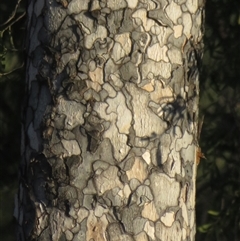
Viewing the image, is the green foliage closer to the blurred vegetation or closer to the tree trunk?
the blurred vegetation

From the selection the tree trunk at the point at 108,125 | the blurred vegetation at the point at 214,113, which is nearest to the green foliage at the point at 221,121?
the blurred vegetation at the point at 214,113

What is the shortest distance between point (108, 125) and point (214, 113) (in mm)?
1912

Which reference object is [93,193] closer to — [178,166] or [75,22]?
[178,166]

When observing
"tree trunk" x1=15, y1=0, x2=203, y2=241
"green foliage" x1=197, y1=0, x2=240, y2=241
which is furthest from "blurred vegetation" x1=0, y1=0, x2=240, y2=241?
"tree trunk" x1=15, y1=0, x2=203, y2=241

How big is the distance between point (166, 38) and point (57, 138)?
0.47m

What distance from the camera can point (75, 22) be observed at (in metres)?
2.29

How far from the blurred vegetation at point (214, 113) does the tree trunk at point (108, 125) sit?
1518 mm

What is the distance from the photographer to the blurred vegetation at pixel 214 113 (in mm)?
3906

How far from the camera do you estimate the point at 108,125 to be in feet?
7.31

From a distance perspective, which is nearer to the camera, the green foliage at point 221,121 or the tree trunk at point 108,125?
the tree trunk at point 108,125

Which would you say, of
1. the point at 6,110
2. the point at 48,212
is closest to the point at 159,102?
the point at 48,212

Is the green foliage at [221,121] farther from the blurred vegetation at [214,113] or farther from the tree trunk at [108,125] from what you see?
the tree trunk at [108,125]

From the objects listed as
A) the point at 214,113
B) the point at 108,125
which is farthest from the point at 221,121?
the point at 108,125

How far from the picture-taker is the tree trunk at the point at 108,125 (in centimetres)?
222
